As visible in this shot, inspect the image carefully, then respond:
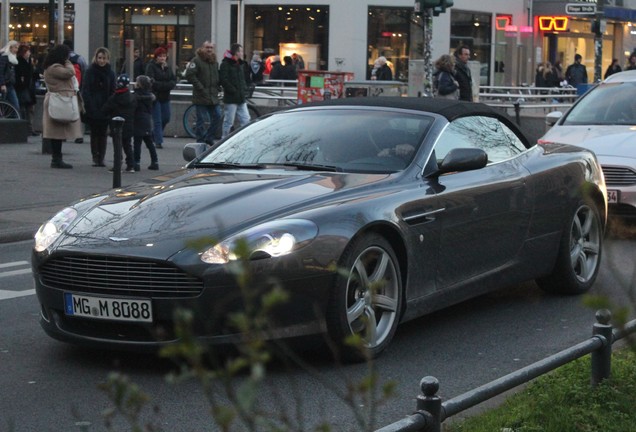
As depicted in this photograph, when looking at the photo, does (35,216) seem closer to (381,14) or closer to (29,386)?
(29,386)

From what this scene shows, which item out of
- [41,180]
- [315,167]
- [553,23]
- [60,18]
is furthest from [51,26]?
[553,23]

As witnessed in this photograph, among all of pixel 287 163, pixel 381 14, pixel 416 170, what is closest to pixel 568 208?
pixel 416 170

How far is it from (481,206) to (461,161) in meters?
0.41

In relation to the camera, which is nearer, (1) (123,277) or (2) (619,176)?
(1) (123,277)

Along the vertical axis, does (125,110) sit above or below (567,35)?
below

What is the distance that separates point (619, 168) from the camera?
12.1 metres

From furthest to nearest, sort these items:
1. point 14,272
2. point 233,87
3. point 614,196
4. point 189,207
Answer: point 233,87 < point 614,196 < point 14,272 < point 189,207

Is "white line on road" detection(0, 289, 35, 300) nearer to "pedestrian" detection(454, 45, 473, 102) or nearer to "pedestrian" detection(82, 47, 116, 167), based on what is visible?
"pedestrian" detection(82, 47, 116, 167)

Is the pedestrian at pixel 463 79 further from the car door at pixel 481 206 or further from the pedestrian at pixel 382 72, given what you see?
the pedestrian at pixel 382 72

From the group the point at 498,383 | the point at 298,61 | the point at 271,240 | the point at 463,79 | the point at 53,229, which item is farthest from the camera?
the point at 298,61

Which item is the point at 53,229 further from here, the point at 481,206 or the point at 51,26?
the point at 51,26

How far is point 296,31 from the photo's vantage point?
150ft

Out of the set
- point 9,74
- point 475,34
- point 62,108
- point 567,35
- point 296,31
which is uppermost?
point 567,35

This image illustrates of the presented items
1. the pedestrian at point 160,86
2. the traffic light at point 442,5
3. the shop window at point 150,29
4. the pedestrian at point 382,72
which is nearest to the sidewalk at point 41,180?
the pedestrian at point 160,86
